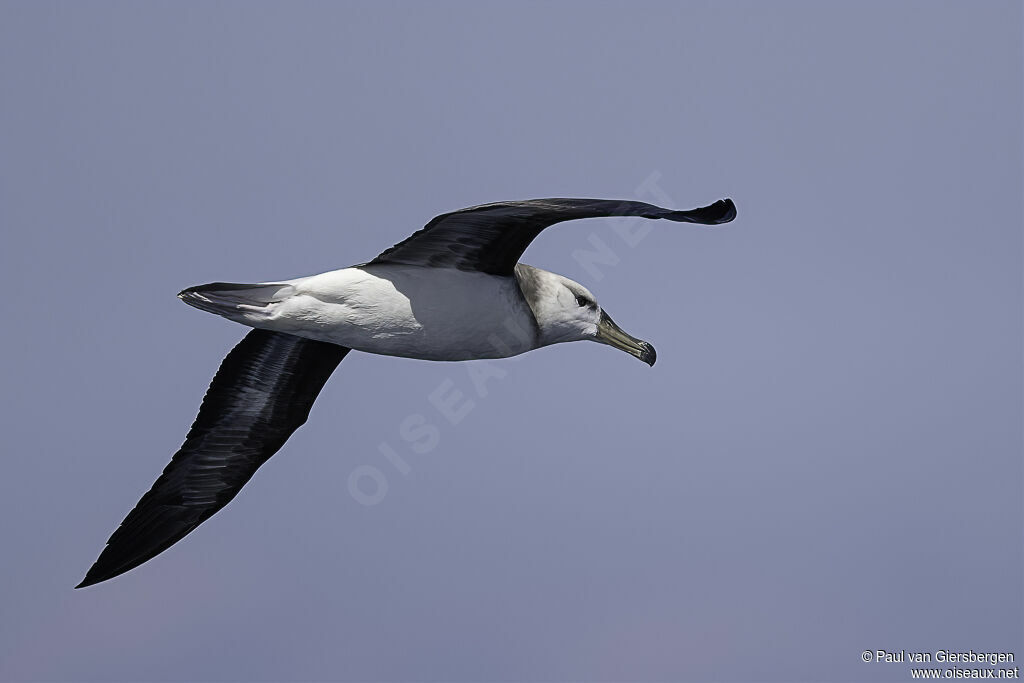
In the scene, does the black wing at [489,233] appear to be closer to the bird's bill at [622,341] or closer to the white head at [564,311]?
the white head at [564,311]

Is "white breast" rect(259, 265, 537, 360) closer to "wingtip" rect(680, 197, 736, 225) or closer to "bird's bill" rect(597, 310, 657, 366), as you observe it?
"bird's bill" rect(597, 310, 657, 366)

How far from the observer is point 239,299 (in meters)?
10.3

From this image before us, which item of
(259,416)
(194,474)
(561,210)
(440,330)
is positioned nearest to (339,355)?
(259,416)

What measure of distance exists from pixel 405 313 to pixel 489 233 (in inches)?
34.7

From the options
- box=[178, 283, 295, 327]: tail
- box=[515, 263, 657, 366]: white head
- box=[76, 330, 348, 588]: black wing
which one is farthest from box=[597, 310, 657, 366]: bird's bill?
box=[178, 283, 295, 327]: tail

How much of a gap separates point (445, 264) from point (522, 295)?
774 mm

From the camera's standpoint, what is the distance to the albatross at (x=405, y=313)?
10.3 metres

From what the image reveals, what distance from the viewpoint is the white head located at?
37.4ft

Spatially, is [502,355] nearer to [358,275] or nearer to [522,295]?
[522,295]

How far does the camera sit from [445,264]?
10.7m

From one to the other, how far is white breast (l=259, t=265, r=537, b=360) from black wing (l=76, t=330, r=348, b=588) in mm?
2088

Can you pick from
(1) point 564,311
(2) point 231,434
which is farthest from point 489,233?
(2) point 231,434

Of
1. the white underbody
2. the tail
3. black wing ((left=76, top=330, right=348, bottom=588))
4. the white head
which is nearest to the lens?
the tail

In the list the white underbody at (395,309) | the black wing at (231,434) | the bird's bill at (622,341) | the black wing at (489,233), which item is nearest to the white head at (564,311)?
the bird's bill at (622,341)
